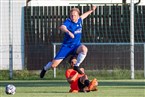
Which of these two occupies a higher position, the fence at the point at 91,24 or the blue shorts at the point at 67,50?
the fence at the point at 91,24

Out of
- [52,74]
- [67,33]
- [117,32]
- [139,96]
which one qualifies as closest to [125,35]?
[117,32]

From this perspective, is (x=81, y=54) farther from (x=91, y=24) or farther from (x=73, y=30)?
(x=91, y=24)

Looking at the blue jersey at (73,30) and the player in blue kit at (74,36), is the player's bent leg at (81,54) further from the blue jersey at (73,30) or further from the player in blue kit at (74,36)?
the blue jersey at (73,30)

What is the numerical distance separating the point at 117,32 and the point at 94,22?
3.01 feet

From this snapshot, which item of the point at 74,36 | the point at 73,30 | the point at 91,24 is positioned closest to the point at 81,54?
the point at 74,36

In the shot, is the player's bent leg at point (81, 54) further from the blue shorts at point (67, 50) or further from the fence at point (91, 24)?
the fence at point (91, 24)

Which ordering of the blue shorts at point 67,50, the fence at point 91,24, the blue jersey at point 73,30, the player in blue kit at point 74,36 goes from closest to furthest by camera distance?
the player in blue kit at point 74,36 → the blue jersey at point 73,30 → the blue shorts at point 67,50 → the fence at point 91,24

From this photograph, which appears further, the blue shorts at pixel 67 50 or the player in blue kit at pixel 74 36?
the blue shorts at pixel 67 50

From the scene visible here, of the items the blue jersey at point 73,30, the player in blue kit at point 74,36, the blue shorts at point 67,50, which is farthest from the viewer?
the blue shorts at point 67,50

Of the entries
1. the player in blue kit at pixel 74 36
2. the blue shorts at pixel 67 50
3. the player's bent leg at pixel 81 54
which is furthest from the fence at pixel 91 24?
the player's bent leg at pixel 81 54

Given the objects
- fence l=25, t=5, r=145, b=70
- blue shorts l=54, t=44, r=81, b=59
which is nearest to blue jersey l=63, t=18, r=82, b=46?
blue shorts l=54, t=44, r=81, b=59

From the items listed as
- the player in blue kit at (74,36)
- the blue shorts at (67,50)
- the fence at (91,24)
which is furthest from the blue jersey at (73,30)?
the fence at (91,24)

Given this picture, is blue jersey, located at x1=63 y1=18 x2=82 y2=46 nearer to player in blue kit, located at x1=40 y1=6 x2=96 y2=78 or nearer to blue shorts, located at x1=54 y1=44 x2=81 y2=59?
player in blue kit, located at x1=40 y1=6 x2=96 y2=78

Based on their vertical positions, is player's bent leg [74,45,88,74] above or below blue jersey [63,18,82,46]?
below
